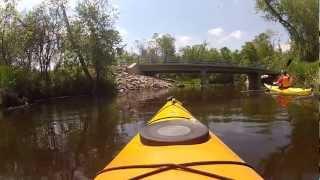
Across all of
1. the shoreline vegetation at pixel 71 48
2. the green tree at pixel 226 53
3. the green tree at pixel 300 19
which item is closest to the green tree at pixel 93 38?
the shoreline vegetation at pixel 71 48

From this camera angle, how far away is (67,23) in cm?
3953

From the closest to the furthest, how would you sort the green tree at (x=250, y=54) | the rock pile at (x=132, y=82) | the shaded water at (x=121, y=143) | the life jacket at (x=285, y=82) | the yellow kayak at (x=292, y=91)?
the shaded water at (x=121, y=143) < the yellow kayak at (x=292, y=91) < the life jacket at (x=285, y=82) < the rock pile at (x=132, y=82) < the green tree at (x=250, y=54)

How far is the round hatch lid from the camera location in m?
4.48

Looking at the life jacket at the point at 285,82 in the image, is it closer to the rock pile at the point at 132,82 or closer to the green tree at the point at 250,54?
the rock pile at the point at 132,82

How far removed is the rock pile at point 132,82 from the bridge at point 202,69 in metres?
1.17

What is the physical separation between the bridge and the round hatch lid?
1868 inches

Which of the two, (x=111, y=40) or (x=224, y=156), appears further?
(x=111, y=40)

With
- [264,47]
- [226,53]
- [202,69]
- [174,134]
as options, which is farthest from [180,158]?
[226,53]

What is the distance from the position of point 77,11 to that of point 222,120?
29.9m

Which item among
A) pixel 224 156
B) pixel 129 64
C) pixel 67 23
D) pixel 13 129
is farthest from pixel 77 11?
pixel 224 156

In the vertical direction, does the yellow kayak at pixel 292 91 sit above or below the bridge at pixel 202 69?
below

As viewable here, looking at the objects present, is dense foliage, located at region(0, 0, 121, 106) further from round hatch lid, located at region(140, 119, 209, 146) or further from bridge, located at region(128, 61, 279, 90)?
round hatch lid, located at region(140, 119, 209, 146)

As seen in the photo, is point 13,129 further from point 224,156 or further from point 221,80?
point 221,80

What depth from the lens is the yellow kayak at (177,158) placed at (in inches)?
148
